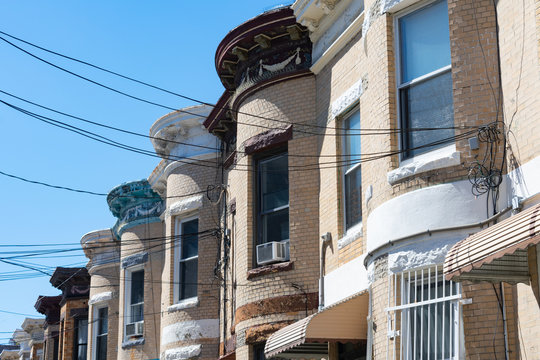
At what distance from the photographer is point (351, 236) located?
45.6 feet

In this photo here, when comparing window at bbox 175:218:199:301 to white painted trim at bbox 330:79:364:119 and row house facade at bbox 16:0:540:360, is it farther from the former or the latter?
white painted trim at bbox 330:79:364:119

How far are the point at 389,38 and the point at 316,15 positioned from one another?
4.26 meters

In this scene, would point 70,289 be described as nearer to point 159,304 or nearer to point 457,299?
point 159,304

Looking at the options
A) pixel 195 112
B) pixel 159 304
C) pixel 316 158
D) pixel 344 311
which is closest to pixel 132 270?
pixel 159 304

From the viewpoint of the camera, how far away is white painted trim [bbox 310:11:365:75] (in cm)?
1449

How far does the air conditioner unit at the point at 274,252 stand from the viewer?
51.9ft

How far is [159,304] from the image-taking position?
23969 mm

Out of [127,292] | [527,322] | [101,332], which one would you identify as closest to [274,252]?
[527,322]

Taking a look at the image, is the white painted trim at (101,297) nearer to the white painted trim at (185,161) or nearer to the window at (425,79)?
the white painted trim at (185,161)

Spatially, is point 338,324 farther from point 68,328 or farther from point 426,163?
point 68,328

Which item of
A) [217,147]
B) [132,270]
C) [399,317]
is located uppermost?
[217,147]

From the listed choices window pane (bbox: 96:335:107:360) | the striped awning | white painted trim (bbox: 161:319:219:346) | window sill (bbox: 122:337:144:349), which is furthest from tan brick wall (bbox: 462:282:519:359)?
window pane (bbox: 96:335:107:360)

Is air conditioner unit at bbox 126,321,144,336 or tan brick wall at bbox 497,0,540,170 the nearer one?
tan brick wall at bbox 497,0,540,170

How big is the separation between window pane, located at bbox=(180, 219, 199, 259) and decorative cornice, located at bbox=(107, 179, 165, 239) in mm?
2927
